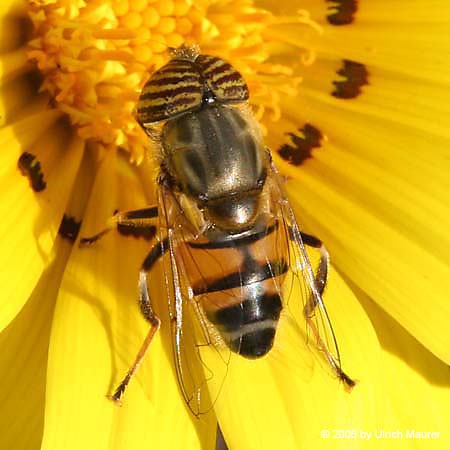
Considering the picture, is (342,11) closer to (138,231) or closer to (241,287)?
(138,231)

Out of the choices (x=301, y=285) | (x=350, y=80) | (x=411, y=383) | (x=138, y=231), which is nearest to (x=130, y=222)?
(x=138, y=231)

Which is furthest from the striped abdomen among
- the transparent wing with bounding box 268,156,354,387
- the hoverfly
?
the transparent wing with bounding box 268,156,354,387

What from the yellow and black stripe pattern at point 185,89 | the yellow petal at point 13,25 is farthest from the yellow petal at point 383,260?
the yellow petal at point 13,25

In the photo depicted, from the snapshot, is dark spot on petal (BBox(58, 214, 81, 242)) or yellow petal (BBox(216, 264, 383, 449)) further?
dark spot on petal (BBox(58, 214, 81, 242))

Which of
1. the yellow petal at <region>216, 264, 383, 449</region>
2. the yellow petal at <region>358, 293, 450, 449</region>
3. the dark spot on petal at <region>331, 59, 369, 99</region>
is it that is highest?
the dark spot on petal at <region>331, 59, 369, 99</region>

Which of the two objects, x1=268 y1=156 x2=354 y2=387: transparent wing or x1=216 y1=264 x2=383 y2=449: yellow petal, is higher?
x1=268 y1=156 x2=354 y2=387: transparent wing

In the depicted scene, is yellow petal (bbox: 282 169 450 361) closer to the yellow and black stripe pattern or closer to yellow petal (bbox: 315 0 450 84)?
yellow petal (bbox: 315 0 450 84)

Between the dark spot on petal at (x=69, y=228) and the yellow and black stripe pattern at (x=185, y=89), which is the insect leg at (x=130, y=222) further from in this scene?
the yellow and black stripe pattern at (x=185, y=89)
